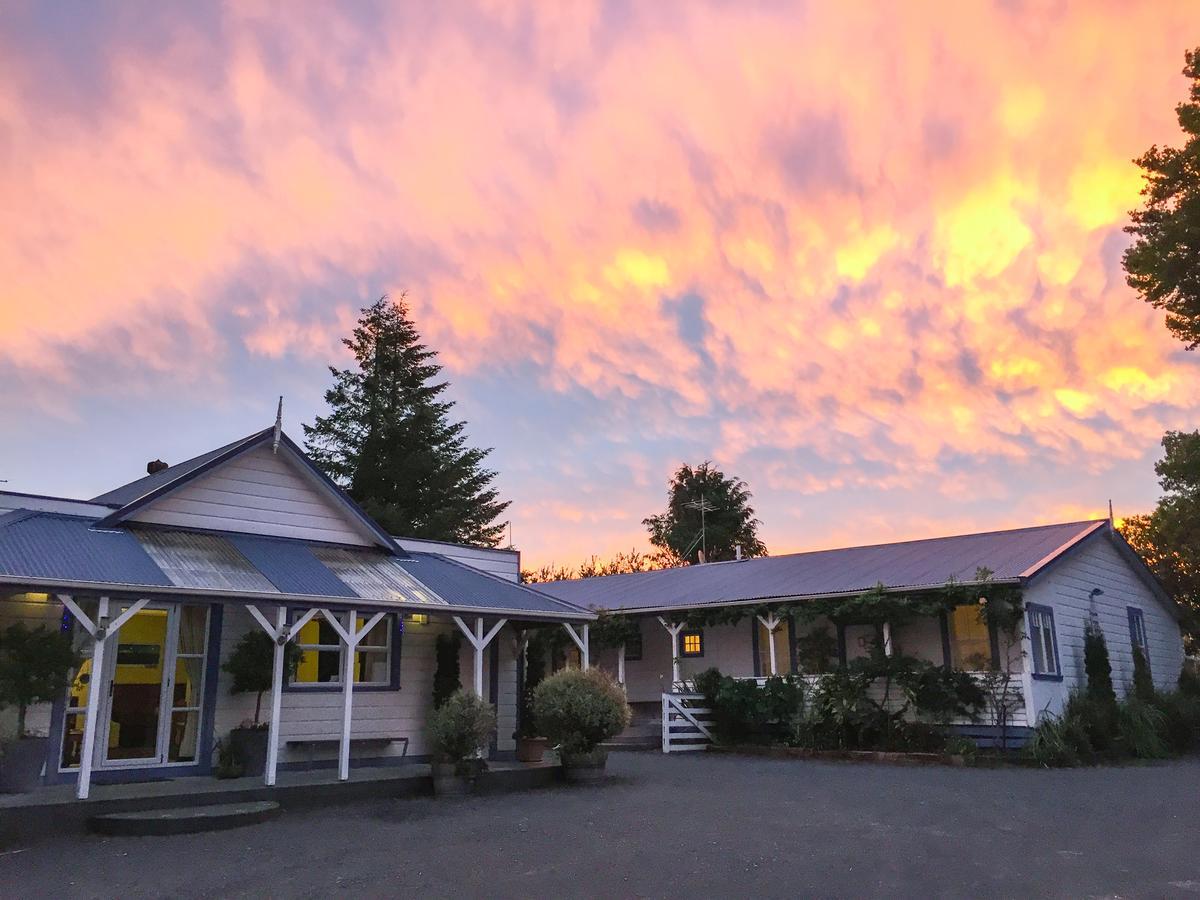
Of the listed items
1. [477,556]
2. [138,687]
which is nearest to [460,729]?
[138,687]

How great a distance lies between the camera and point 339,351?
45438 millimetres

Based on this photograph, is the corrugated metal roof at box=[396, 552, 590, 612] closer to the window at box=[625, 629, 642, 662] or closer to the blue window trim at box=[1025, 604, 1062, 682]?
the window at box=[625, 629, 642, 662]

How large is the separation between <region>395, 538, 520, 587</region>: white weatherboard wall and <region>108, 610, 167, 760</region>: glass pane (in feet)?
15.8

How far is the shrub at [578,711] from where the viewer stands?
13.5 metres

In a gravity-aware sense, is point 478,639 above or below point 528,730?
above

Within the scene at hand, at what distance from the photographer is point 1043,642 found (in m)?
18.3

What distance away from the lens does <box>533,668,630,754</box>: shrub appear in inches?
Answer: 530

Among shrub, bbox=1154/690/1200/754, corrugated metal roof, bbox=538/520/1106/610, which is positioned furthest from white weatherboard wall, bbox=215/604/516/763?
shrub, bbox=1154/690/1200/754

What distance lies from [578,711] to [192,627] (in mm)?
5471

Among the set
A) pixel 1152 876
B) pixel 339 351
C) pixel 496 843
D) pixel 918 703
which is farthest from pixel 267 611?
pixel 339 351

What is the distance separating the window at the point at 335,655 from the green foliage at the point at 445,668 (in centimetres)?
78

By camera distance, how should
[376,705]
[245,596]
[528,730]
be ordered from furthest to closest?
1. [528,730]
2. [376,705]
3. [245,596]

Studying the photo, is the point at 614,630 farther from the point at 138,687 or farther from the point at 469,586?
the point at 138,687

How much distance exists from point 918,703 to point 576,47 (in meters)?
12.9
